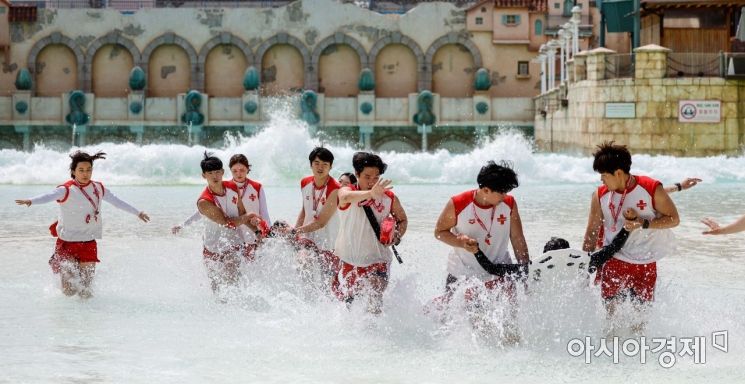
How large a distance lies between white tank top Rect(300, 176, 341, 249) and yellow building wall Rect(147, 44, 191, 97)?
33.8 metres

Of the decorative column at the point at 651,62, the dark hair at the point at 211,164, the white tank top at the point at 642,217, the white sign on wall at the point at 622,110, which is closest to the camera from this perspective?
the white tank top at the point at 642,217

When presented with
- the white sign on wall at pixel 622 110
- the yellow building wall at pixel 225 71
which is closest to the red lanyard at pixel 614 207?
the white sign on wall at pixel 622 110

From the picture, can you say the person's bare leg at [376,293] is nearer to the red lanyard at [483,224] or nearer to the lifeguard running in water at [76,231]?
the red lanyard at [483,224]

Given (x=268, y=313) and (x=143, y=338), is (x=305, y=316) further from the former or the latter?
(x=143, y=338)

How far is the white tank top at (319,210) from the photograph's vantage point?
6652mm

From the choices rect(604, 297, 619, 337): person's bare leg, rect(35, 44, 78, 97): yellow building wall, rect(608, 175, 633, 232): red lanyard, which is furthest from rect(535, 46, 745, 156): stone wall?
rect(35, 44, 78, 97): yellow building wall

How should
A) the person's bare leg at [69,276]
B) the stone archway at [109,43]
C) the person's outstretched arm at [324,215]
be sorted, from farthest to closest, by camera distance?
1. the stone archway at [109,43]
2. the person's bare leg at [69,276]
3. the person's outstretched arm at [324,215]

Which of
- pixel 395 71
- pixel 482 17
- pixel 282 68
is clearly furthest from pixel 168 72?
pixel 482 17

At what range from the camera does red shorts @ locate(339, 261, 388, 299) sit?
234 inches

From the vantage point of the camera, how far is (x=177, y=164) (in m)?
24.5

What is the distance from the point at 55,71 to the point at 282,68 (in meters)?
8.71

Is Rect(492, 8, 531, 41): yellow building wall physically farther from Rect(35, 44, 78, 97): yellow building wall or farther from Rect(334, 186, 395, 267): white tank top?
Rect(334, 186, 395, 267): white tank top

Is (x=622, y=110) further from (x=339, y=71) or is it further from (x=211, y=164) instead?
(x=211, y=164)

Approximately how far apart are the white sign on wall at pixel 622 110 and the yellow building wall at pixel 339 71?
16.3 metres
